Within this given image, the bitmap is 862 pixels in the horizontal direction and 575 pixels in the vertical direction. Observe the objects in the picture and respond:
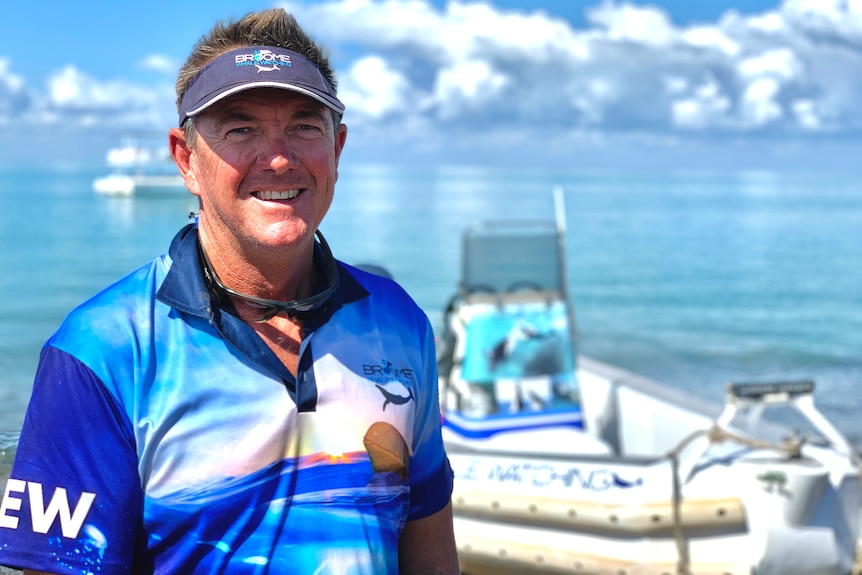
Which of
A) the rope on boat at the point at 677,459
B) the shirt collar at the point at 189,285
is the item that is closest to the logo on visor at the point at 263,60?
the shirt collar at the point at 189,285

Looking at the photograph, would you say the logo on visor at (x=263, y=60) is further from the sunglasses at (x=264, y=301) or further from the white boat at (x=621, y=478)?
the white boat at (x=621, y=478)

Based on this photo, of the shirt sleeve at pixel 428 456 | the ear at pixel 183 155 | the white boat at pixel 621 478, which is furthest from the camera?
the white boat at pixel 621 478

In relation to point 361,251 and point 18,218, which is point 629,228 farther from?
point 18,218

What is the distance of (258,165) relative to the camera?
4.67 feet

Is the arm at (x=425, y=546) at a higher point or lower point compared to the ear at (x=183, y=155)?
lower

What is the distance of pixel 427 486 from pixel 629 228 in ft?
155

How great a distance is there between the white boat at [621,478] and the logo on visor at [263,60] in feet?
11.2

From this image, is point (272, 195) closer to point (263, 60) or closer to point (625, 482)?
point (263, 60)

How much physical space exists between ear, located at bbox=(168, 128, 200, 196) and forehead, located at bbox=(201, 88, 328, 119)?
87mm

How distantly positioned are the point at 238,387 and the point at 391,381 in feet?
0.89

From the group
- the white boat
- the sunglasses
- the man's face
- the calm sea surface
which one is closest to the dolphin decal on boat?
the white boat

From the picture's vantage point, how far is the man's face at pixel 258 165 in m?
1.42

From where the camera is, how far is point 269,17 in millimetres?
1453

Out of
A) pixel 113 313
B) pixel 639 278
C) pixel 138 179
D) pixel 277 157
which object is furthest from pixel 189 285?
pixel 138 179
